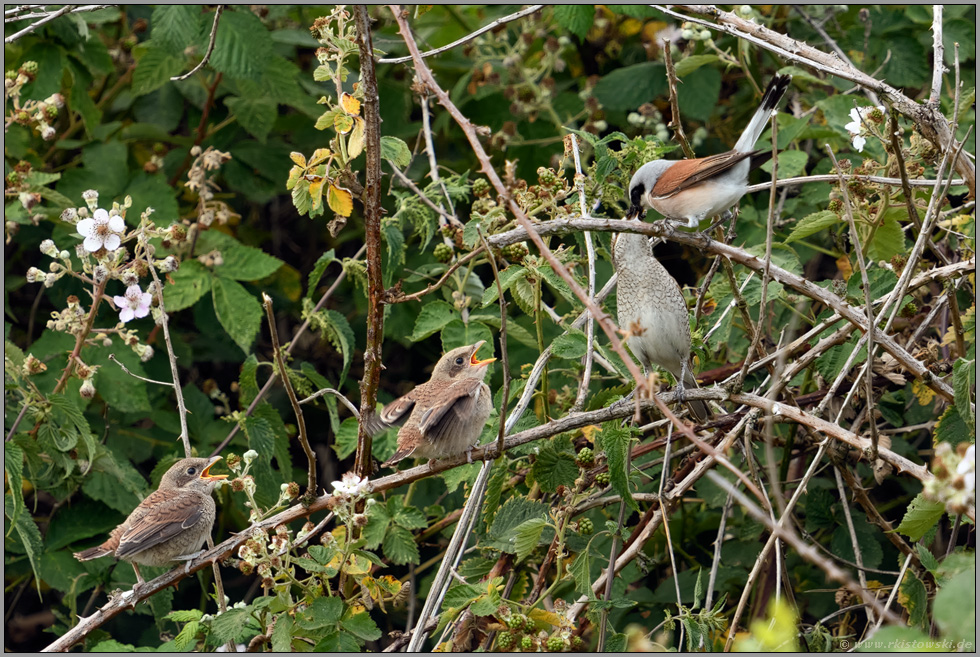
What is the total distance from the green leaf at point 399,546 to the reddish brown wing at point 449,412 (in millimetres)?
412

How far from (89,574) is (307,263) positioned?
2642mm

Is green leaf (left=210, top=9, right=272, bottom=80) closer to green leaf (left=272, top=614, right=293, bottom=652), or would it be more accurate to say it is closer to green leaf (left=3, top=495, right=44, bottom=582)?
green leaf (left=3, top=495, right=44, bottom=582)

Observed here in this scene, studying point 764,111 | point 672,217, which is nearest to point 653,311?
point 672,217

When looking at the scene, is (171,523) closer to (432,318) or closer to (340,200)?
(432,318)

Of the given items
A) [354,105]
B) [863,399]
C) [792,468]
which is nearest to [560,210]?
[354,105]

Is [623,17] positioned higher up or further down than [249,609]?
higher up

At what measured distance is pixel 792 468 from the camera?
4.03m

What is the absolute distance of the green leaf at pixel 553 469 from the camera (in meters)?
3.19

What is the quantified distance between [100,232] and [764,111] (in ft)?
8.60

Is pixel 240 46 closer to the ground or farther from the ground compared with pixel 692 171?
farther from the ground

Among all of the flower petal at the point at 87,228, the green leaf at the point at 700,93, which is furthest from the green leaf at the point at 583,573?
the green leaf at the point at 700,93

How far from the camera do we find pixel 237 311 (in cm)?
417

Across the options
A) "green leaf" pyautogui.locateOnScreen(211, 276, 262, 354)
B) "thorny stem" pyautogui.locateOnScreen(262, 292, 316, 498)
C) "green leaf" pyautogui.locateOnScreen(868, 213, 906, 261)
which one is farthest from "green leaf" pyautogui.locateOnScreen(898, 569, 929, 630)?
"green leaf" pyautogui.locateOnScreen(211, 276, 262, 354)

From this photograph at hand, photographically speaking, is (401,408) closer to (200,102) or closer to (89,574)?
(89,574)
